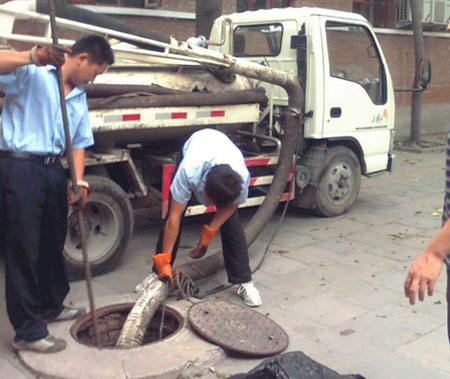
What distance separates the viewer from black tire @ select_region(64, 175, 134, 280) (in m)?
5.37

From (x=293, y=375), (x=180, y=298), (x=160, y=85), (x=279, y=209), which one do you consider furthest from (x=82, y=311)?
(x=279, y=209)

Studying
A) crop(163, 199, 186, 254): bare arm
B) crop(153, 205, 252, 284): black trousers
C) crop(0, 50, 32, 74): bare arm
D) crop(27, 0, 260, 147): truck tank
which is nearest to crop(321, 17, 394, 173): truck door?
crop(27, 0, 260, 147): truck tank

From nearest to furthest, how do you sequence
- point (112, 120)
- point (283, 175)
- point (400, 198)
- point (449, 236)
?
point (449, 236), point (112, 120), point (283, 175), point (400, 198)

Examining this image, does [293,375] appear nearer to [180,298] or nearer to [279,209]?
[180,298]

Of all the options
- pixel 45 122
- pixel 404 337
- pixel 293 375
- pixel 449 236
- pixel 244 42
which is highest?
pixel 244 42

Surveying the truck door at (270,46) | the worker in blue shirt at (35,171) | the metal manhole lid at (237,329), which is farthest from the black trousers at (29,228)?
the truck door at (270,46)

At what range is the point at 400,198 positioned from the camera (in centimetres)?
882

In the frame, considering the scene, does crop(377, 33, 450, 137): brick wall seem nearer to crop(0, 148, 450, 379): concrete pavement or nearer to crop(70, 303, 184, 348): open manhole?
crop(0, 148, 450, 379): concrete pavement

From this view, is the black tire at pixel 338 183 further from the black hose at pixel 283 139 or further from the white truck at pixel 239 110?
the black hose at pixel 283 139

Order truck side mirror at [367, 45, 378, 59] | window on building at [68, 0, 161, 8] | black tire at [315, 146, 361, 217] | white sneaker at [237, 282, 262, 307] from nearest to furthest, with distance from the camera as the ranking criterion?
white sneaker at [237, 282, 262, 307] < black tire at [315, 146, 361, 217] < truck side mirror at [367, 45, 378, 59] < window on building at [68, 0, 161, 8]

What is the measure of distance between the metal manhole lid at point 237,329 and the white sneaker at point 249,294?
0.70 ft

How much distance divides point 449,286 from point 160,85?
3949mm

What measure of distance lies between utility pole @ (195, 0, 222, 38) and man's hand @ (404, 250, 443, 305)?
20.7 feet

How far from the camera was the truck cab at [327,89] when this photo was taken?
705 cm
